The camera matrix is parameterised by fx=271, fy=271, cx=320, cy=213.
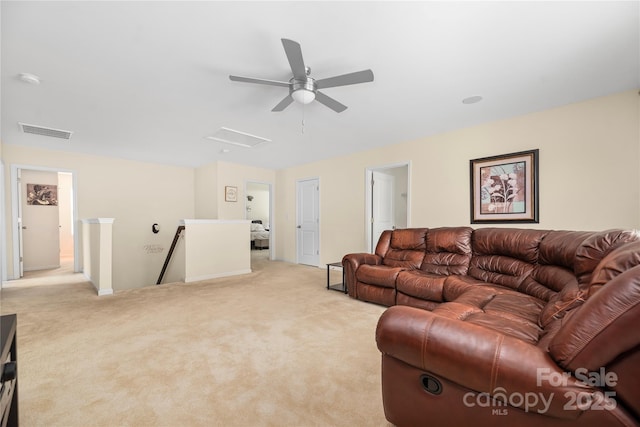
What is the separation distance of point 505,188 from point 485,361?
323cm

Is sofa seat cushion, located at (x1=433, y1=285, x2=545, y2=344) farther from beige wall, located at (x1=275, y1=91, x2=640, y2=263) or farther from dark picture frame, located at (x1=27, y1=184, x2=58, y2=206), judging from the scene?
dark picture frame, located at (x1=27, y1=184, x2=58, y2=206)

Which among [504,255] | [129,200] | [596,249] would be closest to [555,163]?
[504,255]

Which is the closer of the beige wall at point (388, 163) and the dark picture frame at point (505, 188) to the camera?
the beige wall at point (388, 163)

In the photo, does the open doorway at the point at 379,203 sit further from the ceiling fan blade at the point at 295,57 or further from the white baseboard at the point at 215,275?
the ceiling fan blade at the point at 295,57

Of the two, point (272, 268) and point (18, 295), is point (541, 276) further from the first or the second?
point (18, 295)

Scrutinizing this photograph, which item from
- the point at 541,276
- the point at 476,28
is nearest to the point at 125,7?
the point at 476,28

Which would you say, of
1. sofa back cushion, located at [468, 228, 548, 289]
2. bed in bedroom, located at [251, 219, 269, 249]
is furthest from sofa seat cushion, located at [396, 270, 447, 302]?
bed in bedroom, located at [251, 219, 269, 249]

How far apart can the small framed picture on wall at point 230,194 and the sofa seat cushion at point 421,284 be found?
4294 millimetres

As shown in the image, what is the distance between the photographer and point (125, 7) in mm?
1651

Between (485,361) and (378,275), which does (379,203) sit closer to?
(378,275)

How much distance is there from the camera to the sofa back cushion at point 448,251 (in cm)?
310

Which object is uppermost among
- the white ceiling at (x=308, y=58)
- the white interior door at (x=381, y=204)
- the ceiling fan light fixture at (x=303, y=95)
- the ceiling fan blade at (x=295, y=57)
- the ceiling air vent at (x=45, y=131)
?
the white ceiling at (x=308, y=58)

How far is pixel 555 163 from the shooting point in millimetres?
3199

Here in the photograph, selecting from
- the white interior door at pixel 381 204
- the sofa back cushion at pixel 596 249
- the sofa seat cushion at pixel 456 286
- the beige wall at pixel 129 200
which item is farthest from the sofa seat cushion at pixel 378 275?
the beige wall at pixel 129 200
